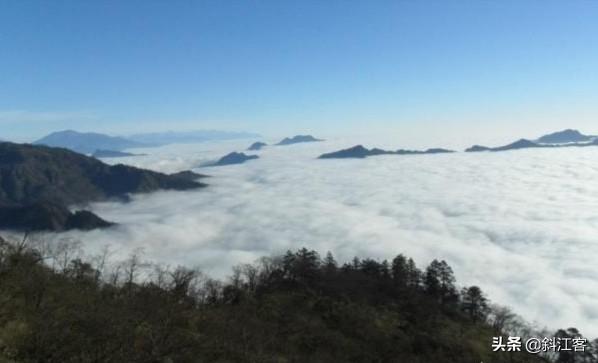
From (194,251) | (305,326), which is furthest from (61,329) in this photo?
(194,251)

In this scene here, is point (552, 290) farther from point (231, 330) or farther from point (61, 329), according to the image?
point (61, 329)

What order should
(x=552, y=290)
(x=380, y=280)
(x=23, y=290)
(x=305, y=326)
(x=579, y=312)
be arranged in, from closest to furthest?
(x=23, y=290) → (x=305, y=326) → (x=380, y=280) → (x=579, y=312) → (x=552, y=290)

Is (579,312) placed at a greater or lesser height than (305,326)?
lesser

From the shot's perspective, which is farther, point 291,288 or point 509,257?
point 509,257

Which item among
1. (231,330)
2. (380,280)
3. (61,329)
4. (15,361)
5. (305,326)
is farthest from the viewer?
(380,280)

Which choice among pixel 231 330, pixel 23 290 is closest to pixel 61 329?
pixel 23 290

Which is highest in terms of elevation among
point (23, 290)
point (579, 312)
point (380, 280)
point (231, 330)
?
point (23, 290)

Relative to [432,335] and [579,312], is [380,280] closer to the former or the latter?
[432,335]
